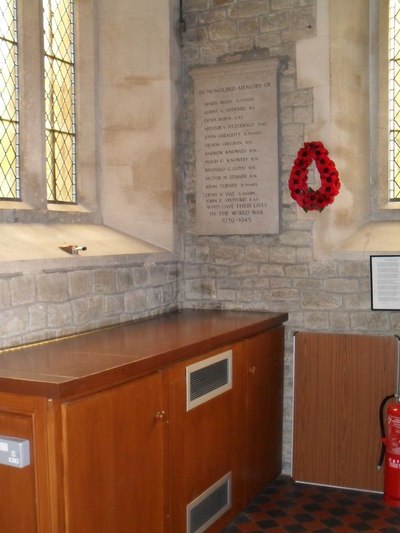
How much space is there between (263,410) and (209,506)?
86 centimetres

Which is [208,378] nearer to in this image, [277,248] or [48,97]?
[277,248]

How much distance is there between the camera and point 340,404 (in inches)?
169

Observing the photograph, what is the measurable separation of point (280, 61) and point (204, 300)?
1783 millimetres

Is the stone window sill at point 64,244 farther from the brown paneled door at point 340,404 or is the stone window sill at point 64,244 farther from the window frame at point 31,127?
the brown paneled door at point 340,404

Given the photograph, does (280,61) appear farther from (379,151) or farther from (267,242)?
(267,242)

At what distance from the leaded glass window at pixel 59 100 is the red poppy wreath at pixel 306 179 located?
5.08 ft

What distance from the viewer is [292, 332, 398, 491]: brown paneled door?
4.18 meters

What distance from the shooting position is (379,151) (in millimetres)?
4637

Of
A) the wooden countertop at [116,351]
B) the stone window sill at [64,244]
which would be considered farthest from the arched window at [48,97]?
the wooden countertop at [116,351]

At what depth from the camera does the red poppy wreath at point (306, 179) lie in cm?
423

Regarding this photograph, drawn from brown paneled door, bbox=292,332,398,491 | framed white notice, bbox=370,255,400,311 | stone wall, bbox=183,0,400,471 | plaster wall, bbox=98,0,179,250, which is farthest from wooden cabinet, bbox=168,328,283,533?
plaster wall, bbox=98,0,179,250

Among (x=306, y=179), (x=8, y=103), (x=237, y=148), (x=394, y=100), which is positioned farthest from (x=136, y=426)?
(x=394, y=100)

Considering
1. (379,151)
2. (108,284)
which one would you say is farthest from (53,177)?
(379,151)

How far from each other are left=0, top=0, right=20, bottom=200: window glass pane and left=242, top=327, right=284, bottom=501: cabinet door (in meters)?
1.70
